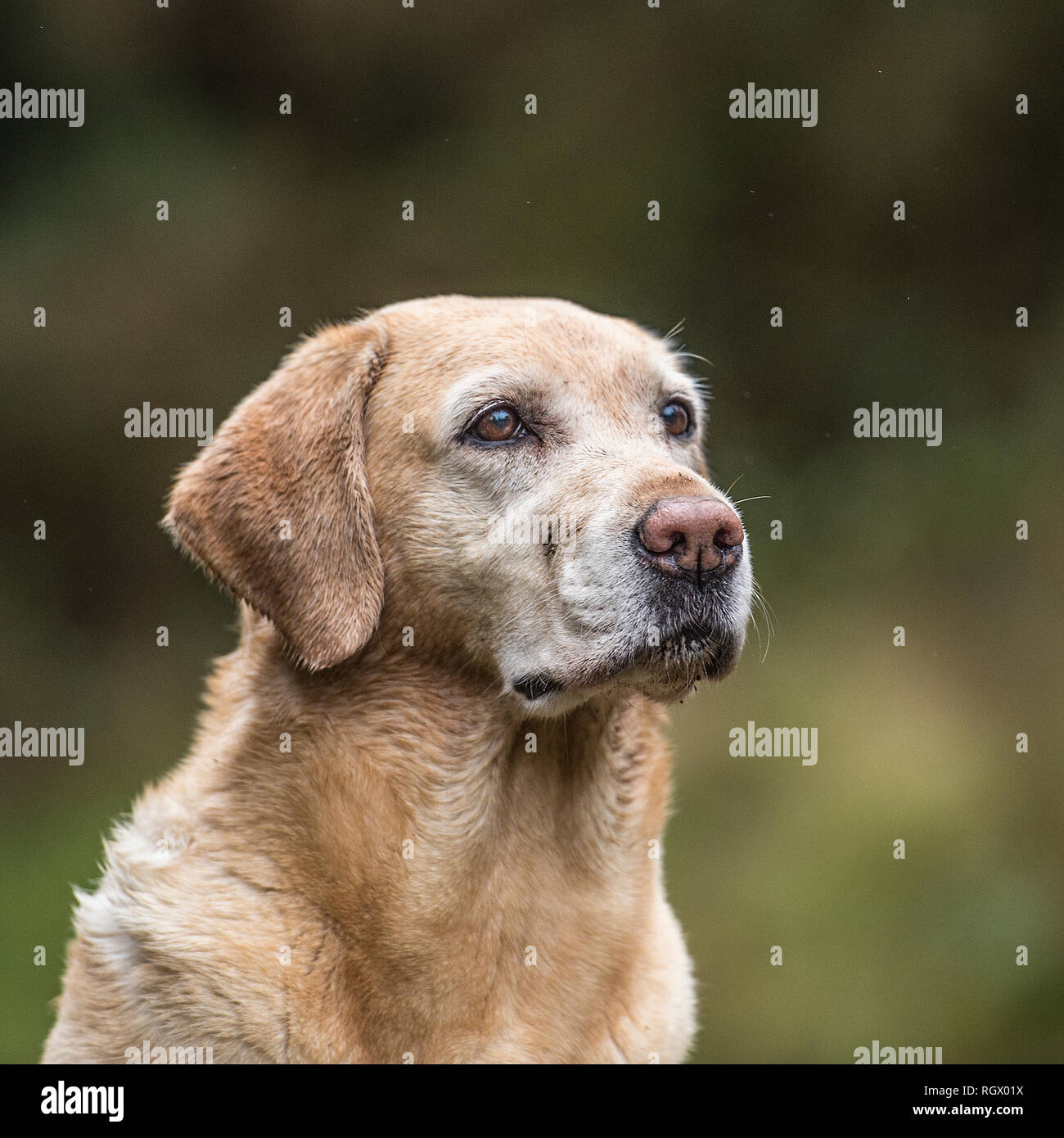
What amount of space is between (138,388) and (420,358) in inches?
258

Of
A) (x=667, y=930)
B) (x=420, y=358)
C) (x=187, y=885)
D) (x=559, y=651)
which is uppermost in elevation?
(x=420, y=358)

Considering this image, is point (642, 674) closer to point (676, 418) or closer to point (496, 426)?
point (496, 426)

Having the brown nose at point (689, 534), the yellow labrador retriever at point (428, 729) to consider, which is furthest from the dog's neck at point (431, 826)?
the brown nose at point (689, 534)

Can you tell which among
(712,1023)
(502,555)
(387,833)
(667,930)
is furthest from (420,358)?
(712,1023)

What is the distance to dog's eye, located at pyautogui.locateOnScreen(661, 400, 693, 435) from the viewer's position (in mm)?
4450

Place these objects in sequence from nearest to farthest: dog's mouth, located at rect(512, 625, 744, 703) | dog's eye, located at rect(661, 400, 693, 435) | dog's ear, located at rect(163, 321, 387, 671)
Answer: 1. dog's mouth, located at rect(512, 625, 744, 703)
2. dog's ear, located at rect(163, 321, 387, 671)
3. dog's eye, located at rect(661, 400, 693, 435)

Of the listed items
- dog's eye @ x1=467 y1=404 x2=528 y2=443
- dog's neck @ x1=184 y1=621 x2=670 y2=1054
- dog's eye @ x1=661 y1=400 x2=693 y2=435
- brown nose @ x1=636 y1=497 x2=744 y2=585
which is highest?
dog's eye @ x1=661 y1=400 x2=693 y2=435

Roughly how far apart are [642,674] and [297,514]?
3.78ft

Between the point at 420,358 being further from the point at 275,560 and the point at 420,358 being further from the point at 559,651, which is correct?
the point at 559,651

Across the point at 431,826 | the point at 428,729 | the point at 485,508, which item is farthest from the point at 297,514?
the point at 431,826

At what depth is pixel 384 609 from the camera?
399cm

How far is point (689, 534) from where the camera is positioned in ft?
11.6

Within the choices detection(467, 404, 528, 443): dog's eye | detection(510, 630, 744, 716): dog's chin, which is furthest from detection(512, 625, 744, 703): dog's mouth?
detection(467, 404, 528, 443): dog's eye

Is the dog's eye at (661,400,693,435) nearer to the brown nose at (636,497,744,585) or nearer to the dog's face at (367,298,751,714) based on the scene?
the dog's face at (367,298,751,714)
